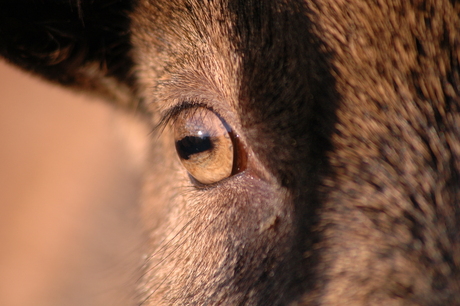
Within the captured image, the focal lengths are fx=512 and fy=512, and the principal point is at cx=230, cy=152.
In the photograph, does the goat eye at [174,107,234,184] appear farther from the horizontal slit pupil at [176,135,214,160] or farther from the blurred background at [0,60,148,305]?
the blurred background at [0,60,148,305]

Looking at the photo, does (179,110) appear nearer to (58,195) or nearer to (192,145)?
(192,145)

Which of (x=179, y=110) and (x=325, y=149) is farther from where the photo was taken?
(x=179, y=110)

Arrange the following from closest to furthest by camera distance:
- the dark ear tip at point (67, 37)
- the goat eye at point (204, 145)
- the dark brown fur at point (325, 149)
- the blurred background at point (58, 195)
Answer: the dark brown fur at point (325, 149) → the goat eye at point (204, 145) → the dark ear tip at point (67, 37) → the blurred background at point (58, 195)

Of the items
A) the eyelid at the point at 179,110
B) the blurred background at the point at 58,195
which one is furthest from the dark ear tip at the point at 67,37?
the blurred background at the point at 58,195

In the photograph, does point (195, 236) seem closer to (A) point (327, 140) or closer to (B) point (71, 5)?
(A) point (327, 140)

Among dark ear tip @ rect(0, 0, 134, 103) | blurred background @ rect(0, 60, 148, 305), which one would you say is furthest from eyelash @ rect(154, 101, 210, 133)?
blurred background @ rect(0, 60, 148, 305)

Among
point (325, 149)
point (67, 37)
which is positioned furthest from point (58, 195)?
point (325, 149)

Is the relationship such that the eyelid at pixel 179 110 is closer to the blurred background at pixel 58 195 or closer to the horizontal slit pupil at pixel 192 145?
the horizontal slit pupil at pixel 192 145
